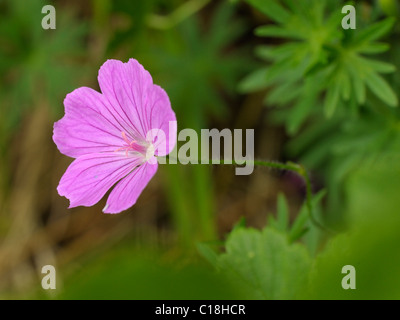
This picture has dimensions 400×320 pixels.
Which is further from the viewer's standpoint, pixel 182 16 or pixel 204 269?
pixel 182 16

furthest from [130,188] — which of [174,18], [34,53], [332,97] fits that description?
[34,53]

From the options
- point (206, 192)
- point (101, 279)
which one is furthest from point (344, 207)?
point (101, 279)

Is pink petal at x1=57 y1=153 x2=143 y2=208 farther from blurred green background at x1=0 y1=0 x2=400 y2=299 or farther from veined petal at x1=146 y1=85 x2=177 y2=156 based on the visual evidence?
blurred green background at x1=0 y1=0 x2=400 y2=299

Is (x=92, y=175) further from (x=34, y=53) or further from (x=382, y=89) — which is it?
(x=34, y=53)

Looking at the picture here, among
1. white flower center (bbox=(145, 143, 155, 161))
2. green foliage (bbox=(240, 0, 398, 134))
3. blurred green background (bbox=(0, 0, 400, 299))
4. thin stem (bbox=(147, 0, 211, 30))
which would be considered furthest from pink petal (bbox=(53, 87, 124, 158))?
thin stem (bbox=(147, 0, 211, 30))

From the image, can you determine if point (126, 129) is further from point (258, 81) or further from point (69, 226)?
point (69, 226)

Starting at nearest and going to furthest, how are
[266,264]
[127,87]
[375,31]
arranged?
[266,264] < [127,87] < [375,31]

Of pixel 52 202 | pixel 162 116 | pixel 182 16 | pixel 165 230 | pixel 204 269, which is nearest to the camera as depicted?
pixel 204 269
